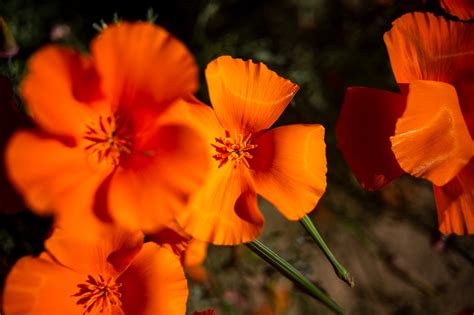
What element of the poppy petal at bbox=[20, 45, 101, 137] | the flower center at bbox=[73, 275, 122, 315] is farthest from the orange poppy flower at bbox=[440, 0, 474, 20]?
the flower center at bbox=[73, 275, 122, 315]

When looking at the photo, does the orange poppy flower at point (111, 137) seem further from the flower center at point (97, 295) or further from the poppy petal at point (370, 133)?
the poppy petal at point (370, 133)

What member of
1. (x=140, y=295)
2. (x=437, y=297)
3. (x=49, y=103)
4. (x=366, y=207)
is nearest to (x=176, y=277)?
(x=140, y=295)

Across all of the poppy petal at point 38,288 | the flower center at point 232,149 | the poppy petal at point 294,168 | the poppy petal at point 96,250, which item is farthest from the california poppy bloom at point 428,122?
the poppy petal at point 38,288

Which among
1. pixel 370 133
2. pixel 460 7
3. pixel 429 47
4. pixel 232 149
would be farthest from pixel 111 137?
pixel 460 7

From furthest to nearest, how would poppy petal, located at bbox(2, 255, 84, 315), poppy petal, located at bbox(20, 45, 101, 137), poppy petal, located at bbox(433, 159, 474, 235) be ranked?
poppy petal, located at bbox(433, 159, 474, 235) → poppy petal, located at bbox(2, 255, 84, 315) → poppy petal, located at bbox(20, 45, 101, 137)

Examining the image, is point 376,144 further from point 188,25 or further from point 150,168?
point 188,25

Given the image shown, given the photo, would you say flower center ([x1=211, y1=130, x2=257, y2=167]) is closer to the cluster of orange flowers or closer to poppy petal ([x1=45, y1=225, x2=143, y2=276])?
the cluster of orange flowers
